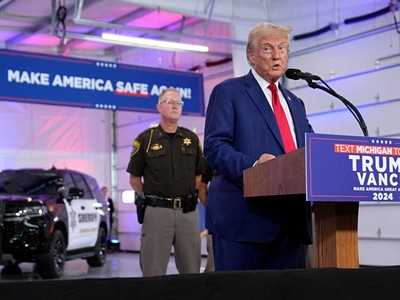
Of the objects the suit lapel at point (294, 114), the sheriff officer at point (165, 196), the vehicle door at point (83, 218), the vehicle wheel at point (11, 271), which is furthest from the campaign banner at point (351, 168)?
the vehicle wheel at point (11, 271)

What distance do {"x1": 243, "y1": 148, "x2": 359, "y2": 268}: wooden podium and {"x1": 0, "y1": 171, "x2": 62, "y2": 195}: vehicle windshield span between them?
31.3ft

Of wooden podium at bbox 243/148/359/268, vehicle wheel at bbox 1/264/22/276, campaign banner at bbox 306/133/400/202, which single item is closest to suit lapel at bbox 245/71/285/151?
wooden podium at bbox 243/148/359/268

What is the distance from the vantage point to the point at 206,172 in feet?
22.6

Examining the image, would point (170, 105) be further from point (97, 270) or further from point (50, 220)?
point (97, 270)

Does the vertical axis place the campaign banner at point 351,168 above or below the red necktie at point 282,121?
below

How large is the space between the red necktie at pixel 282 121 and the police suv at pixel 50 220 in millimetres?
8253

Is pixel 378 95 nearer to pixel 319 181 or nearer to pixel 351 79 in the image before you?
pixel 351 79

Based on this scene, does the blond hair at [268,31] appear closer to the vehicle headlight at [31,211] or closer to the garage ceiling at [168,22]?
the vehicle headlight at [31,211]

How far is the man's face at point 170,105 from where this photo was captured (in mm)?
6287

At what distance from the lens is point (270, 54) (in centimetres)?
343

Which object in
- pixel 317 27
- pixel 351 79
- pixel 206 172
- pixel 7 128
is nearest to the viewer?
pixel 206 172

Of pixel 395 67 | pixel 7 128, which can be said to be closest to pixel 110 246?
pixel 7 128

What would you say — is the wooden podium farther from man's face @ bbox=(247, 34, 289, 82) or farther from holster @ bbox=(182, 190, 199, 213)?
holster @ bbox=(182, 190, 199, 213)

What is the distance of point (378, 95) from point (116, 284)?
441 inches
